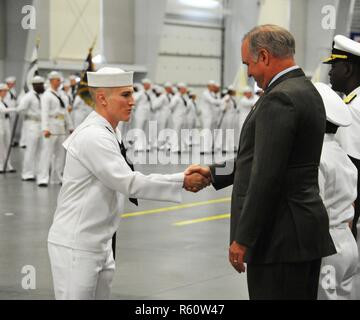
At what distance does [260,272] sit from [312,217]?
14.8 inches

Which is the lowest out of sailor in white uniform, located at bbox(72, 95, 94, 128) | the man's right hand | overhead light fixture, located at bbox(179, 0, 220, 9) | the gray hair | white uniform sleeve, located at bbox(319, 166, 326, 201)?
sailor in white uniform, located at bbox(72, 95, 94, 128)

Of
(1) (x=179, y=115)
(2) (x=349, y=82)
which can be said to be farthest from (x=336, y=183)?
(1) (x=179, y=115)

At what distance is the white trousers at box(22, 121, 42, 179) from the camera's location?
17250 mm

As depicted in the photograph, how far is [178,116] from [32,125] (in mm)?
10902

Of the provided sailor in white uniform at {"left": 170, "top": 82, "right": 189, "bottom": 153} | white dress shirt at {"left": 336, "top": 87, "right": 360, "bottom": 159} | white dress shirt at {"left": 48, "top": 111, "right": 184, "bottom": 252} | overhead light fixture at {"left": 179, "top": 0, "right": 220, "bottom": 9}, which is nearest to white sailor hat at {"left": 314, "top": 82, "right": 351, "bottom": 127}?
white dress shirt at {"left": 336, "top": 87, "right": 360, "bottom": 159}

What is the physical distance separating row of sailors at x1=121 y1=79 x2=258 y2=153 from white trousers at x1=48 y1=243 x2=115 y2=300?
862 inches

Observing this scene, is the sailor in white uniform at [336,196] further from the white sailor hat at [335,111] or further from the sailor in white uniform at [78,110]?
the sailor in white uniform at [78,110]

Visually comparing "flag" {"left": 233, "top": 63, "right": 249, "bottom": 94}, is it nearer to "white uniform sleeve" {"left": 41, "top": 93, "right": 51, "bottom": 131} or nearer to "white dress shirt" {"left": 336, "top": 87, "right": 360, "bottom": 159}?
"white uniform sleeve" {"left": 41, "top": 93, "right": 51, "bottom": 131}

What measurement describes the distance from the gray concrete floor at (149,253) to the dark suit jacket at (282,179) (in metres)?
3.17

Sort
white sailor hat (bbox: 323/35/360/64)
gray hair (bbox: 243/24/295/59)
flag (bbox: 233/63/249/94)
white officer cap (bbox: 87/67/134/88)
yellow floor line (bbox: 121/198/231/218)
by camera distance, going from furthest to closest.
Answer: flag (bbox: 233/63/249/94), yellow floor line (bbox: 121/198/231/218), white sailor hat (bbox: 323/35/360/64), white officer cap (bbox: 87/67/134/88), gray hair (bbox: 243/24/295/59)

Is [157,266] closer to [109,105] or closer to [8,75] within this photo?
[109,105]

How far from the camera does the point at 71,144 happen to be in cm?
462

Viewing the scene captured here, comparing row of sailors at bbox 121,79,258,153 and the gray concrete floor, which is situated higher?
the gray concrete floor
